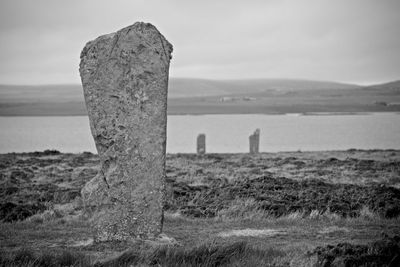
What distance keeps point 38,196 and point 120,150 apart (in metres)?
6.58

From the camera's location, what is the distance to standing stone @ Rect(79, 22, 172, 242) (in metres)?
7.90

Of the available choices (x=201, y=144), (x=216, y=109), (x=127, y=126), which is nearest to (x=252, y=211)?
(x=127, y=126)

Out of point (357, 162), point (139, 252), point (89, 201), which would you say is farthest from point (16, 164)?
point (139, 252)

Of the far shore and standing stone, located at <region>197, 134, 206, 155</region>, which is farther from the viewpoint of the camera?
the far shore

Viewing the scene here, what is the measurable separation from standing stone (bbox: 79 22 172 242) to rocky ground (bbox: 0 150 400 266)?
0.62m

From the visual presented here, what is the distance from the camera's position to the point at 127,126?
7895 mm

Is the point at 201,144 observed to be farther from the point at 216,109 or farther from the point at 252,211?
the point at 216,109

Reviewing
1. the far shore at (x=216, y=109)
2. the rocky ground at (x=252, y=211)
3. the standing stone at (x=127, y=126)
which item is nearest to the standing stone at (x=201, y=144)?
the rocky ground at (x=252, y=211)

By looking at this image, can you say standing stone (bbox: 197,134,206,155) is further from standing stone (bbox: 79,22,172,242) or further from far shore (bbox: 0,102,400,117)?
far shore (bbox: 0,102,400,117)

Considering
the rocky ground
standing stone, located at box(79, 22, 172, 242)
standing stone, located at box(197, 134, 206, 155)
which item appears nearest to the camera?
standing stone, located at box(79, 22, 172, 242)

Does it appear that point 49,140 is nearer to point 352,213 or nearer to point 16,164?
point 16,164

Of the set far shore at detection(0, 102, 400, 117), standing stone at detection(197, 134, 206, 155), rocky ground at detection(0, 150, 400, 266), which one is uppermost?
far shore at detection(0, 102, 400, 117)

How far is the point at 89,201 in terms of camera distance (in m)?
8.04

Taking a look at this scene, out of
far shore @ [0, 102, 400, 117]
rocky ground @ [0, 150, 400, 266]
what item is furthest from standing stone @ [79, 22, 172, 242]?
far shore @ [0, 102, 400, 117]
